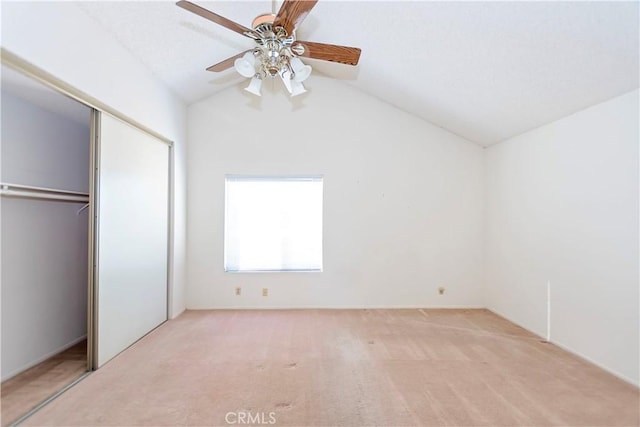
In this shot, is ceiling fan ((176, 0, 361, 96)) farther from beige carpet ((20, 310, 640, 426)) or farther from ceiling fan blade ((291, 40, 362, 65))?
beige carpet ((20, 310, 640, 426))

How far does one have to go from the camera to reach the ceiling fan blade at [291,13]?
161cm

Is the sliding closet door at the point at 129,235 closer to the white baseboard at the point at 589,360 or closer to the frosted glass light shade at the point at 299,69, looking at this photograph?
the frosted glass light shade at the point at 299,69

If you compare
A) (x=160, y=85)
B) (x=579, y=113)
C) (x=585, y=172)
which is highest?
(x=160, y=85)

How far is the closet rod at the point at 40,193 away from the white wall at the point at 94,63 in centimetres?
93

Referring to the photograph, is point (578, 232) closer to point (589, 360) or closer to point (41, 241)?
point (589, 360)

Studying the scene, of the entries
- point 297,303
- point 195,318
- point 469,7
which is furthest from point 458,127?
point 195,318

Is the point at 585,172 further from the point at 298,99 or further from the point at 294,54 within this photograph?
the point at 298,99

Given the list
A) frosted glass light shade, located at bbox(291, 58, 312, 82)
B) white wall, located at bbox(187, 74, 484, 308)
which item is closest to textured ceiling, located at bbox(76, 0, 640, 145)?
white wall, located at bbox(187, 74, 484, 308)

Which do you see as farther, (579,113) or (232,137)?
(232,137)

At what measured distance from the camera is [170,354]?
9.27 ft

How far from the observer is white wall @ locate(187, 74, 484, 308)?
4.19m

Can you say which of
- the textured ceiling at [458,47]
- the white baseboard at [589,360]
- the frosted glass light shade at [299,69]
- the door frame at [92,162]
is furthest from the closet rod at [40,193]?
the white baseboard at [589,360]

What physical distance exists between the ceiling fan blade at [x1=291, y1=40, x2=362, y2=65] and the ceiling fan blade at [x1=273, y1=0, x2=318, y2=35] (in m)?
0.16

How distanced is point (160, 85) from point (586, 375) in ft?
15.9
